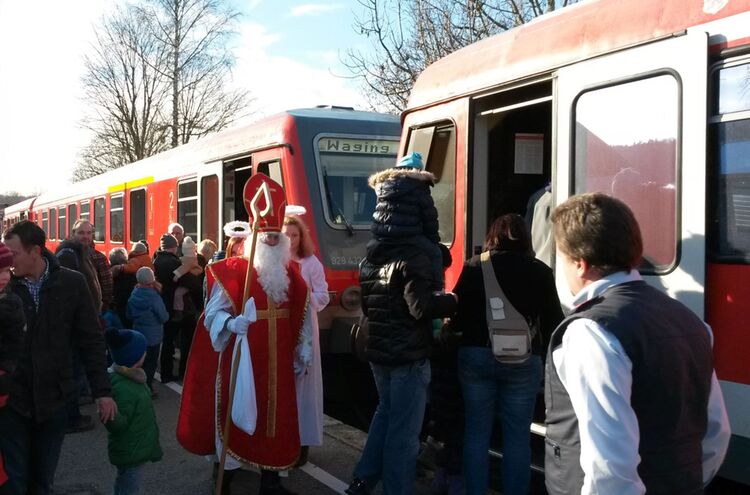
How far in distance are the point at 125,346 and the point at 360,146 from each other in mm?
4546

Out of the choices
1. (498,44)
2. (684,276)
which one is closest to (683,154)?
(684,276)

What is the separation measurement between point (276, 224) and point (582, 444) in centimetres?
317

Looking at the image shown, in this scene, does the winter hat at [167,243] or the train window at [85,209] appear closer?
the winter hat at [167,243]

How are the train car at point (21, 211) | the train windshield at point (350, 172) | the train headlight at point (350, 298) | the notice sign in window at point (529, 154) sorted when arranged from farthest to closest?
the train car at point (21, 211) → the train windshield at point (350, 172) → the train headlight at point (350, 298) → the notice sign in window at point (529, 154)

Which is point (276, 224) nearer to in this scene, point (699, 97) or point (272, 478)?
point (272, 478)

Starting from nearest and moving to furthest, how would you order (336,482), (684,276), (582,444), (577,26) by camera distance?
1. (582,444)
2. (684,276)
3. (577,26)
4. (336,482)

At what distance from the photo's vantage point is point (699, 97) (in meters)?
3.82

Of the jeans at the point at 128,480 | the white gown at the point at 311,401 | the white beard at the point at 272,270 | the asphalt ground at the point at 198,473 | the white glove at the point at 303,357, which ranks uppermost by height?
the white beard at the point at 272,270

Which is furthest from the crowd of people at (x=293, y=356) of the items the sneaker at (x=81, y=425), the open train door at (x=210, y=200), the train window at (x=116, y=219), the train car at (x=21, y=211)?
the train car at (x=21, y=211)

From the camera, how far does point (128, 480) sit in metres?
4.19

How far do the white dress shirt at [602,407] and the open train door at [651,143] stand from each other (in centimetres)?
198

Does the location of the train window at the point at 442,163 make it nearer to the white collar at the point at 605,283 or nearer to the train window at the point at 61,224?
the white collar at the point at 605,283

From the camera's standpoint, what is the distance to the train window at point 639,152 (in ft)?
13.1

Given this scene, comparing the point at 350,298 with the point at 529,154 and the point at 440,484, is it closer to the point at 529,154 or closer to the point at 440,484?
the point at 529,154
